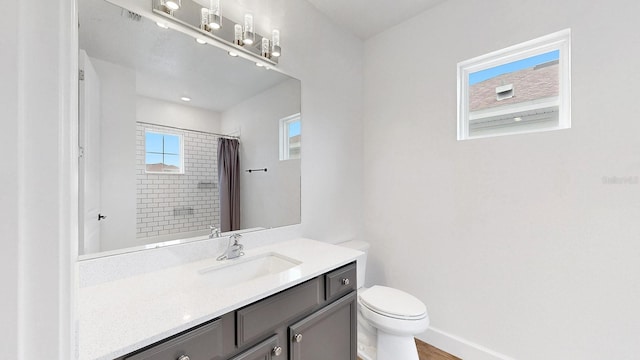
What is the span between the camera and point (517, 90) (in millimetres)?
1725

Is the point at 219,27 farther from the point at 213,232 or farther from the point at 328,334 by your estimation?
the point at 328,334

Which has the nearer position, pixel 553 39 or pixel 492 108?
pixel 553 39

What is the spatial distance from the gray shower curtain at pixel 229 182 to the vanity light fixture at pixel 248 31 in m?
0.60

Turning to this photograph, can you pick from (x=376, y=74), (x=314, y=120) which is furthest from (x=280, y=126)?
(x=376, y=74)

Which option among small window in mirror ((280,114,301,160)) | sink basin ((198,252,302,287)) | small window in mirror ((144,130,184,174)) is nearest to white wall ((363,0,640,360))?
small window in mirror ((280,114,301,160))

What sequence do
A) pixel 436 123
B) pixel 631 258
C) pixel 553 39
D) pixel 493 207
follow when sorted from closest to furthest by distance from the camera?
pixel 631 258 < pixel 553 39 < pixel 493 207 < pixel 436 123

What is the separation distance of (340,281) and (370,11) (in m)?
2.04

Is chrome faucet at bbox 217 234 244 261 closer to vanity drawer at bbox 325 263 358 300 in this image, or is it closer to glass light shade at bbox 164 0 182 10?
vanity drawer at bbox 325 263 358 300

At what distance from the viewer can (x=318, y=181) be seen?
2.03 m

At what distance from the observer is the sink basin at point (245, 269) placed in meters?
1.21

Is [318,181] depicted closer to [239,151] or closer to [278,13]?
[239,151]

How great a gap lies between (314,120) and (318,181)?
48 centimetres

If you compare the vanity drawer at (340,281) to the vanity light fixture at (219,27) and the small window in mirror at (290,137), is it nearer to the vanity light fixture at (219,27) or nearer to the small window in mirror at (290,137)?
the small window in mirror at (290,137)

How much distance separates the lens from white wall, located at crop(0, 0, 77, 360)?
0.89 ft
